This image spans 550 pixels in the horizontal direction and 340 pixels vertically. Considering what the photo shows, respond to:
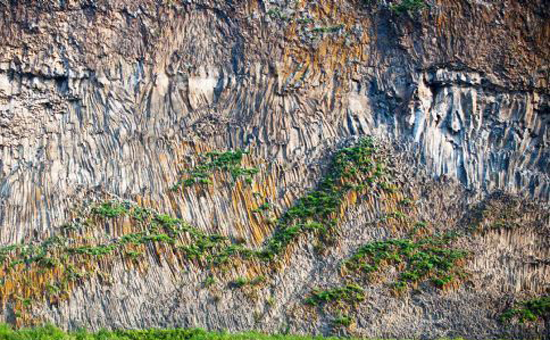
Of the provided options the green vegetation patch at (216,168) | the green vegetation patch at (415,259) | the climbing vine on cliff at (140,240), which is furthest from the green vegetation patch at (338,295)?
the green vegetation patch at (216,168)

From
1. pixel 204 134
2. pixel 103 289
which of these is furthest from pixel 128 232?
pixel 204 134

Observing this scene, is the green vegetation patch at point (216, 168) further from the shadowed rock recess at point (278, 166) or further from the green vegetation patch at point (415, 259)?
the green vegetation patch at point (415, 259)

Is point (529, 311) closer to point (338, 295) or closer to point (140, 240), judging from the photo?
point (338, 295)

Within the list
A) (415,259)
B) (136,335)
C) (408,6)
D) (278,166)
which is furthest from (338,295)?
(408,6)

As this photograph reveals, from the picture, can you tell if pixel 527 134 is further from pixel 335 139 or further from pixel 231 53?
pixel 231 53

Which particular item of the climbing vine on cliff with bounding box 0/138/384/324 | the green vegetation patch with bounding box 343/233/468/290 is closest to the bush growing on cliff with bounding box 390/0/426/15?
the climbing vine on cliff with bounding box 0/138/384/324
